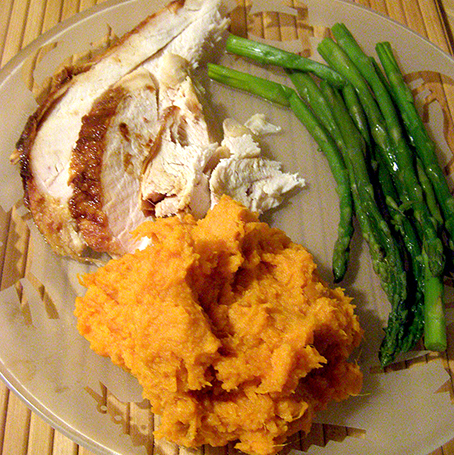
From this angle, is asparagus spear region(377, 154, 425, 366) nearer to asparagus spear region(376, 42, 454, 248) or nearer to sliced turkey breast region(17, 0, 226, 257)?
asparagus spear region(376, 42, 454, 248)

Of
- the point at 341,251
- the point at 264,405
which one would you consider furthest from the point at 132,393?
the point at 341,251

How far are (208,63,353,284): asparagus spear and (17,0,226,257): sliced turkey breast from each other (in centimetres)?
29

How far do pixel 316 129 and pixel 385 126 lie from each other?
403 mm

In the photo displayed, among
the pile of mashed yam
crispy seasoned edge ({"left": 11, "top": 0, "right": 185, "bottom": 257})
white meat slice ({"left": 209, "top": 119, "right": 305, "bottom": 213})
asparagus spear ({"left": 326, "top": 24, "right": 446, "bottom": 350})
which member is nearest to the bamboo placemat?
crispy seasoned edge ({"left": 11, "top": 0, "right": 185, "bottom": 257})

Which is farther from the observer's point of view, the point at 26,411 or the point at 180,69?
the point at 180,69

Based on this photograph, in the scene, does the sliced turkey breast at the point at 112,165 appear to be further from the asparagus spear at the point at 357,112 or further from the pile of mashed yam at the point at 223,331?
the asparagus spear at the point at 357,112

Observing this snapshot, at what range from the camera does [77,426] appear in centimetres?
200

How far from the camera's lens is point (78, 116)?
2.56 m

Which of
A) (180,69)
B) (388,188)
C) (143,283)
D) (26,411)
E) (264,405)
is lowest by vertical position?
(26,411)

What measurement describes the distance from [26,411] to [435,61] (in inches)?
125

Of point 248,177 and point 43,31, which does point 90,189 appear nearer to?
point 248,177

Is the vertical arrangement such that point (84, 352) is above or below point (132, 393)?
above

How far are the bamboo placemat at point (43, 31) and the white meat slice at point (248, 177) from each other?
957 mm

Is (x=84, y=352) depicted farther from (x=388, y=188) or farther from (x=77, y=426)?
(x=388, y=188)
